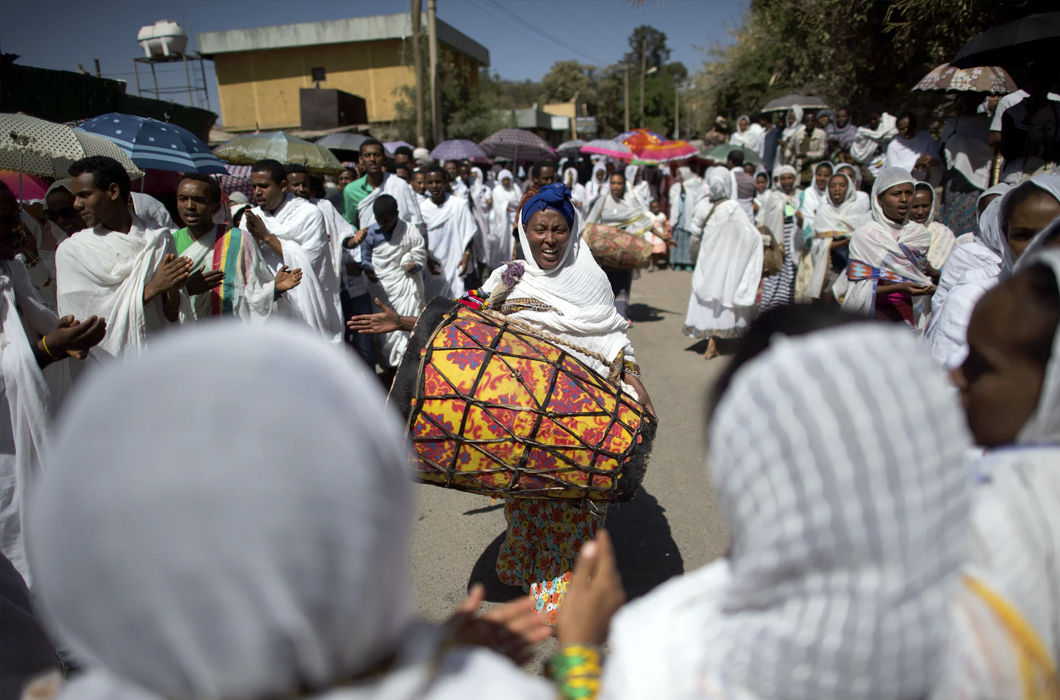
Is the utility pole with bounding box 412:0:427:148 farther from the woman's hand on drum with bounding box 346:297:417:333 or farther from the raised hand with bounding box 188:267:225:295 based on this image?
the woman's hand on drum with bounding box 346:297:417:333

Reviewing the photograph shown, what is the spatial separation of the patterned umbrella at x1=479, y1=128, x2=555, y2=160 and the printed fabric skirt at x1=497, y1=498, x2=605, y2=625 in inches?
469

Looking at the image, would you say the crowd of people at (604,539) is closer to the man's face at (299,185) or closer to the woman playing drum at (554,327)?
Result: the woman playing drum at (554,327)

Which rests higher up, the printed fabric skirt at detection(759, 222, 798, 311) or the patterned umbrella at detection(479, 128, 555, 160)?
the patterned umbrella at detection(479, 128, 555, 160)

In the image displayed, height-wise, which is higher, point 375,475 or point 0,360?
point 375,475

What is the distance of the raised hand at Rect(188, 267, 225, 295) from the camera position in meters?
3.17

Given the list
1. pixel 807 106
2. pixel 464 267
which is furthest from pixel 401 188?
pixel 807 106

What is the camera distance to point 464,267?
8031 mm

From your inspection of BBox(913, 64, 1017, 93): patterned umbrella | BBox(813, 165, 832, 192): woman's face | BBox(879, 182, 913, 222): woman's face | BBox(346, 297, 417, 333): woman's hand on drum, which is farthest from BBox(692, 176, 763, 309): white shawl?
BBox(346, 297, 417, 333): woman's hand on drum

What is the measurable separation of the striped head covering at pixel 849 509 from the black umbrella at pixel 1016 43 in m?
5.93

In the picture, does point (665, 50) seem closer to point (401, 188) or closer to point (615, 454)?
point (401, 188)

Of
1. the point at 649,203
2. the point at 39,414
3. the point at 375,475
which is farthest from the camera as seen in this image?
the point at 649,203

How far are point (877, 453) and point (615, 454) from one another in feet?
4.81

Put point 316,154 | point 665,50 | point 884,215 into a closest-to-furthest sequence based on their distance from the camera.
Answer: point 884,215
point 316,154
point 665,50

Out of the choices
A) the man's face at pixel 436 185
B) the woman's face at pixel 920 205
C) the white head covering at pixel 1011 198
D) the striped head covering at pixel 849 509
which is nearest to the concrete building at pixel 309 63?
the man's face at pixel 436 185
